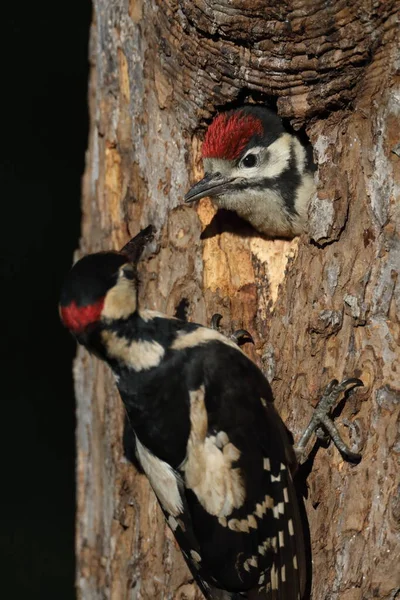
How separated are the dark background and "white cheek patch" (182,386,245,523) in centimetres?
258

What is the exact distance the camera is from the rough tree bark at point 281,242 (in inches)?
104

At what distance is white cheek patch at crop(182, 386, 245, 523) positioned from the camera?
2736mm

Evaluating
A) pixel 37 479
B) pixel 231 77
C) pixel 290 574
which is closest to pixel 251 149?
pixel 231 77

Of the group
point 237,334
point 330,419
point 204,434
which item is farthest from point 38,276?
point 330,419

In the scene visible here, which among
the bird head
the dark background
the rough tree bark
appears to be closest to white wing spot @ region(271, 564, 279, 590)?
the rough tree bark

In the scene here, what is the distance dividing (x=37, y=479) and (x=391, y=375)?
3.05 metres

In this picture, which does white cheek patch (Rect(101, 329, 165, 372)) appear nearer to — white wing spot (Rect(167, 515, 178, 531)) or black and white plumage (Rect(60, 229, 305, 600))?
black and white plumage (Rect(60, 229, 305, 600))

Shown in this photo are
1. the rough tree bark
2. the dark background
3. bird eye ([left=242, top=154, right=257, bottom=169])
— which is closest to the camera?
the rough tree bark

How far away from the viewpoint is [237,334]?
3.02m

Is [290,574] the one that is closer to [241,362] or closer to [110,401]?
[241,362]

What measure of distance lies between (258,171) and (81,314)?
85 centimetres

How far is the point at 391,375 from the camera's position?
2.62 meters

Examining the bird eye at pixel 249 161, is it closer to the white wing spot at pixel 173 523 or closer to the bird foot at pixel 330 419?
the bird foot at pixel 330 419

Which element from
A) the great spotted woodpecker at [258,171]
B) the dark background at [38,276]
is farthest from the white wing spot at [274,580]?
the dark background at [38,276]
